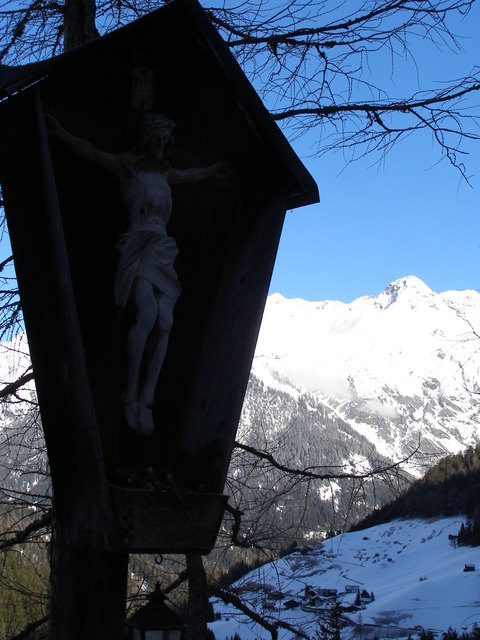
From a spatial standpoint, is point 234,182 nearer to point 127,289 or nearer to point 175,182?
point 175,182

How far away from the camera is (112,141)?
310 cm

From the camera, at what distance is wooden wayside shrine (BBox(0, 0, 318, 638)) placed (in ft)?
8.77

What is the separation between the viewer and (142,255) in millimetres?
2863

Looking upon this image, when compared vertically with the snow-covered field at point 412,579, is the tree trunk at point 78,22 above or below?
above

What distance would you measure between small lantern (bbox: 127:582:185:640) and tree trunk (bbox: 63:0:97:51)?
11.9ft

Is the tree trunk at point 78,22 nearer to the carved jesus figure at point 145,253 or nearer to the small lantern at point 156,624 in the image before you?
the carved jesus figure at point 145,253

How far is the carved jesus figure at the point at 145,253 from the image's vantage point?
279cm

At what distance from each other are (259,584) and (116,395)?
5534 millimetres

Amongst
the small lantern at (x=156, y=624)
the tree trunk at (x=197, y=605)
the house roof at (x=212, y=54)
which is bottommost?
the tree trunk at (x=197, y=605)

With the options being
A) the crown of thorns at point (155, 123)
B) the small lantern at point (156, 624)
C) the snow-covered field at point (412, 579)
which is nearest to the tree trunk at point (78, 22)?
the crown of thorns at point (155, 123)

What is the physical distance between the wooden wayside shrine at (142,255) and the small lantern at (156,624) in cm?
34

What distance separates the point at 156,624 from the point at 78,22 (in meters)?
3.86

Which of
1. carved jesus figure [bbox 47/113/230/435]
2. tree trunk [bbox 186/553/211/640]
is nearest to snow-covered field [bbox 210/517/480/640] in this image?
tree trunk [bbox 186/553/211/640]

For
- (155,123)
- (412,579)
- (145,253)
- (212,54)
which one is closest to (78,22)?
(212,54)
